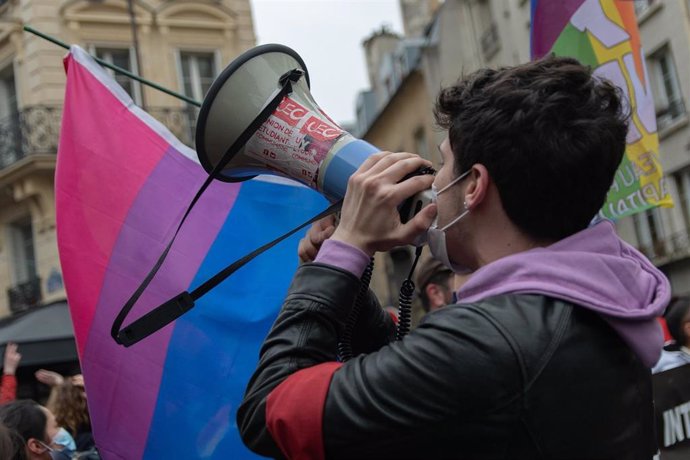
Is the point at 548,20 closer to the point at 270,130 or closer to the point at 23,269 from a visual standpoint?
the point at 270,130

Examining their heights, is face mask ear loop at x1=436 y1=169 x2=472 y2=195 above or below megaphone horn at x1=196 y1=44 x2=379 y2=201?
below

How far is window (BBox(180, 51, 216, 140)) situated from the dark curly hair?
15948 mm

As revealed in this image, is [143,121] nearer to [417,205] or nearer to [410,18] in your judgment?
[417,205]

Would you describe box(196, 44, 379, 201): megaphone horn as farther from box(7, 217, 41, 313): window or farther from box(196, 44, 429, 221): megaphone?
box(7, 217, 41, 313): window

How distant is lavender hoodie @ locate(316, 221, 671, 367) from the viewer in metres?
1.47

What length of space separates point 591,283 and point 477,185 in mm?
269

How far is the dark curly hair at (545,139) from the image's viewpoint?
5.02 feet

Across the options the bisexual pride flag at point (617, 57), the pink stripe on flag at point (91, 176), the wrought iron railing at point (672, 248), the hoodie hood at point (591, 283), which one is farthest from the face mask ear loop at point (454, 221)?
the wrought iron railing at point (672, 248)

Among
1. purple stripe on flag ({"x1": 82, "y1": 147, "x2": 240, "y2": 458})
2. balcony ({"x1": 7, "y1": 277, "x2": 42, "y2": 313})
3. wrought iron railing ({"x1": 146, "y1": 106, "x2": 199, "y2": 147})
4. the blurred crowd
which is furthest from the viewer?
wrought iron railing ({"x1": 146, "y1": 106, "x2": 199, "y2": 147})

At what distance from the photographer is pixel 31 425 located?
12.5 feet

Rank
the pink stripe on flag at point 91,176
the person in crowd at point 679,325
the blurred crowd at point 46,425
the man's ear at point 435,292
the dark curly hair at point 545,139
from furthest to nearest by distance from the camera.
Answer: the man's ear at point 435,292
the person in crowd at point 679,325
the blurred crowd at point 46,425
the pink stripe on flag at point 91,176
the dark curly hair at point 545,139

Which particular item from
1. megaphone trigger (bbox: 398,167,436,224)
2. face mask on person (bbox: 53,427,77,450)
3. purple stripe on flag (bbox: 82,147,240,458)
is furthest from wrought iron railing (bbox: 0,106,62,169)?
megaphone trigger (bbox: 398,167,436,224)

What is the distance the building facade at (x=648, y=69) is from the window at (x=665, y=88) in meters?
0.02

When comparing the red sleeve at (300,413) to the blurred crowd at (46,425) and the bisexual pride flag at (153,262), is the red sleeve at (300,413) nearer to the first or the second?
the bisexual pride flag at (153,262)
